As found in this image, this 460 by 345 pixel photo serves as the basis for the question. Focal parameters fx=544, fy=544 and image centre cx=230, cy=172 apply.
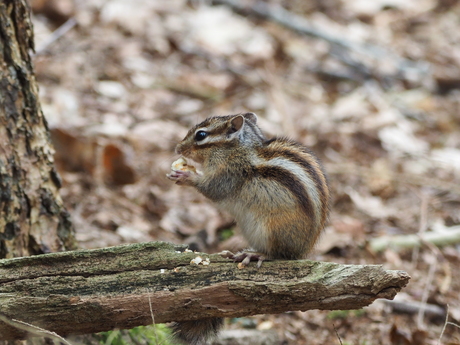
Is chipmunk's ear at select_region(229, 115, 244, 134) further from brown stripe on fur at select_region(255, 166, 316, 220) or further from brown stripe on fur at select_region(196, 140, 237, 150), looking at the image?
brown stripe on fur at select_region(255, 166, 316, 220)

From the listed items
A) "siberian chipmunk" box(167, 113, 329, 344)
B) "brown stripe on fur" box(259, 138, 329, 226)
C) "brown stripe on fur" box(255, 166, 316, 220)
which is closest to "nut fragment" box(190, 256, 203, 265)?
"siberian chipmunk" box(167, 113, 329, 344)

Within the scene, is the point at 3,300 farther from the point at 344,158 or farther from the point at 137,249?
the point at 344,158

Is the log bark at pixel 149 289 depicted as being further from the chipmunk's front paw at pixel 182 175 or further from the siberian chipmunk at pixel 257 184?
the chipmunk's front paw at pixel 182 175

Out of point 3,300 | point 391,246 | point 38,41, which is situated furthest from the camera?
point 38,41

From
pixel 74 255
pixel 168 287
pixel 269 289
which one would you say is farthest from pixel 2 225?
pixel 269 289

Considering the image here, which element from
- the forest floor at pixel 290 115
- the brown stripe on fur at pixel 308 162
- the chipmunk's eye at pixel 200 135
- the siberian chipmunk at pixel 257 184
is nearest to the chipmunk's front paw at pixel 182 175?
the siberian chipmunk at pixel 257 184

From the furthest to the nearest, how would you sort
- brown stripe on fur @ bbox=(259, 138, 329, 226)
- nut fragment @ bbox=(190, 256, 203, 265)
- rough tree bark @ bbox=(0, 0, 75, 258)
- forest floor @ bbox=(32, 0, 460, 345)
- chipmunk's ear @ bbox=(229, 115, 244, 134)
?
forest floor @ bbox=(32, 0, 460, 345) < chipmunk's ear @ bbox=(229, 115, 244, 134) < brown stripe on fur @ bbox=(259, 138, 329, 226) < rough tree bark @ bbox=(0, 0, 75, 258) < nut fragment @ bbox=(190, 256, 203, 265)

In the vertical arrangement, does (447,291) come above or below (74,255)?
below
